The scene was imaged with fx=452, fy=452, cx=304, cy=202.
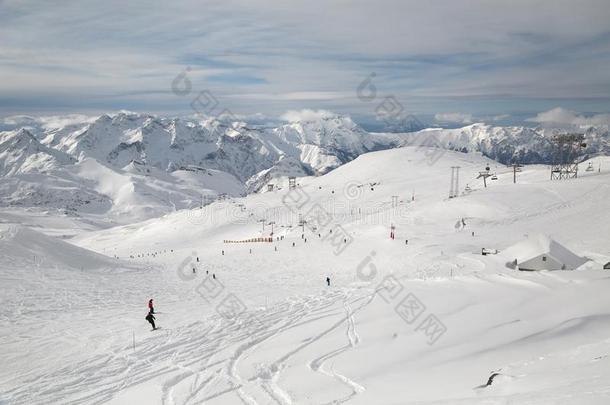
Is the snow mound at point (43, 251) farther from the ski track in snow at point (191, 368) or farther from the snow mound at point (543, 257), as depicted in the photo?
the snow mound at point (543, 257)

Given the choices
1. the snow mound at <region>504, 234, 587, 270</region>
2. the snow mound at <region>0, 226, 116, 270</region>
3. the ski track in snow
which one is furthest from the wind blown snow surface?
the snow mound at <region>504, 234, 587, 270</region>

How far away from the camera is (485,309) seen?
2361cm

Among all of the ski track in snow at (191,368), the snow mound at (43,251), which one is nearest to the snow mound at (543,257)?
the ski track in snow at (191,368)

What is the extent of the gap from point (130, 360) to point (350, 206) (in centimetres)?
9885

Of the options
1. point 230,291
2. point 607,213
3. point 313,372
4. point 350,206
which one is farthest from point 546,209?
point 313,372

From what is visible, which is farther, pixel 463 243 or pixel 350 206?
pixel 350 206

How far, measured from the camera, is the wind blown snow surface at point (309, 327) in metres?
15.6

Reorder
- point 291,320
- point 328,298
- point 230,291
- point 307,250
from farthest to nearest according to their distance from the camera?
1. point 307,250
2. point 230,291
3. point 328,298
4. point 291,320

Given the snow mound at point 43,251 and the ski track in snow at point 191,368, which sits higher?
the snow mound at point 43,251

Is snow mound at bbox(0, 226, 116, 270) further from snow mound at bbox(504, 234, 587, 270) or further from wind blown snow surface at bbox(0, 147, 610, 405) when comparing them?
snow mound at bbox(504, 234, 587, 270)

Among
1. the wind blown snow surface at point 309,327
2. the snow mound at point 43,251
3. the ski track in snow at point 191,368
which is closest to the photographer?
the wind blown snow surface at point 309,327

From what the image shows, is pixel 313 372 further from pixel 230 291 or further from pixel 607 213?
pixel 607 213

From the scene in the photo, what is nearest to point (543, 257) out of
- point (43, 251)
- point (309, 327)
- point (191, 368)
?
point (309, 327)

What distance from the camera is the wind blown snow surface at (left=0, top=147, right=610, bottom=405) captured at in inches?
613
